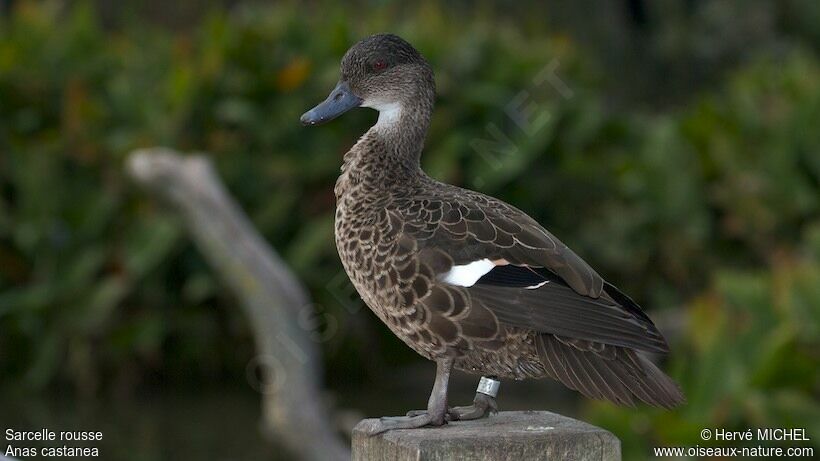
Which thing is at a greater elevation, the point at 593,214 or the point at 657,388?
the point at 593,214

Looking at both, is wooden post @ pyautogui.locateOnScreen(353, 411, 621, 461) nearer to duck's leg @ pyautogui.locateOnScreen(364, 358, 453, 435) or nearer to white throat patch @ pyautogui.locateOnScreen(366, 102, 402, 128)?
duck's leg @ pyautogui.locateOnScreen(364, 358, 453, 435)

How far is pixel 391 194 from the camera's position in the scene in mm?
3270

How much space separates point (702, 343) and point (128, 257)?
4528 millimetres

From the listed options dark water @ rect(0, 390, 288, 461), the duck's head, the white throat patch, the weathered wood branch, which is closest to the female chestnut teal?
the duck's head

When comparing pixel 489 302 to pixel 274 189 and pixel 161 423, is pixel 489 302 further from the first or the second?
pixel 274 189

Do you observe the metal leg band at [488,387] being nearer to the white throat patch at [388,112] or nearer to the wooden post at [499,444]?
the wooden post at [499,444]

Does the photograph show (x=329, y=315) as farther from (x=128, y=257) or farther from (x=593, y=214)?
(x=593, y=214)

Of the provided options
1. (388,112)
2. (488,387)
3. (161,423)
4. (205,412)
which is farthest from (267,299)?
(488,387)

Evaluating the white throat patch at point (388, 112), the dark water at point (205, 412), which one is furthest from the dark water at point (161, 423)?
the white throat patch at point (388, 112)

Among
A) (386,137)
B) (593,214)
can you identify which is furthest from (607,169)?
(386,137)

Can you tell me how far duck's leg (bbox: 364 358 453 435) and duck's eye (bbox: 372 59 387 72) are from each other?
0.75 m

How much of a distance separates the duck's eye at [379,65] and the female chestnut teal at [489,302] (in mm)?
194

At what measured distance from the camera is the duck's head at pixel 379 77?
3.30 m

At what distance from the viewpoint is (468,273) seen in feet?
9.81
